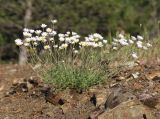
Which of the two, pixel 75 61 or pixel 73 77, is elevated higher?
pixel 75 61

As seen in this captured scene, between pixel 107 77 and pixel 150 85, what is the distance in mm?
659

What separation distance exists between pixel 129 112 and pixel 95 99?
98 centimetres

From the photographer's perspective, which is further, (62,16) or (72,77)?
(62,16)

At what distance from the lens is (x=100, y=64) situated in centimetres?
764

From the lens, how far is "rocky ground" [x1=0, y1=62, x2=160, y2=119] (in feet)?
21.0

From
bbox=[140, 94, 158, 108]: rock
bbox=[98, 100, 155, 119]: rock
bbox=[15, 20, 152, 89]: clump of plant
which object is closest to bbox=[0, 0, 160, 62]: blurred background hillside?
bbox=[15, 20, 152, 89]: clump of plant

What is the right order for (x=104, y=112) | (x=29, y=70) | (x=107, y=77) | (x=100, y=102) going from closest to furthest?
1. (x=104, y=112)
2. (x=100, y=102)
3. (x=107, y=77)
4. (x=29, y=70)

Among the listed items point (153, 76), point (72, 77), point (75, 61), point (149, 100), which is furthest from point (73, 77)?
point (149, 100)

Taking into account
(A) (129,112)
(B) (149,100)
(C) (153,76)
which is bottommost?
(A) (129,112)

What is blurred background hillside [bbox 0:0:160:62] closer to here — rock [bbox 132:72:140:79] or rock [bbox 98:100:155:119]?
rock [bbox 132:72:140:79]

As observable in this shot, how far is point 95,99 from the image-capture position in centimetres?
722

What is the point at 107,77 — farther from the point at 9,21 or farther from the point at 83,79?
the point at 9,21

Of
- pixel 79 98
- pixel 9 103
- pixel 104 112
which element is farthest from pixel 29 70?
pixel 104 112

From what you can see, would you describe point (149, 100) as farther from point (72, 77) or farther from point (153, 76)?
point (72, 77)
